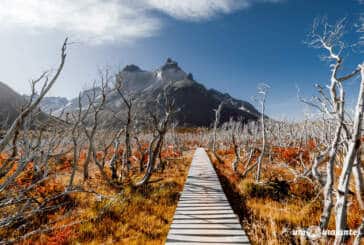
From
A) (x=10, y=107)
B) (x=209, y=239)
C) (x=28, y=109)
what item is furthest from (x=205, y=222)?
(x=10, y=107)

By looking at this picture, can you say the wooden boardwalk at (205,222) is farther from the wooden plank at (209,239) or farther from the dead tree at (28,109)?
the dead tree at (28,109)

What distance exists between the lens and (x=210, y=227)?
553cm

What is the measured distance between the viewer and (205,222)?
19.3 feet

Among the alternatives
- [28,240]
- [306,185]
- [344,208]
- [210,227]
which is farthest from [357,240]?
[306,185]

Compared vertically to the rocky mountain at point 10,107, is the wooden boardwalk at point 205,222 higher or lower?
lower

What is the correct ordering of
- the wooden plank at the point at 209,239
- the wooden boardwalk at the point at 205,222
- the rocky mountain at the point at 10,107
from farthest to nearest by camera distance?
the rocky mountain at the point at 10,107, the wooden boardwalk at the point at 205,222, the wooden plank at the point at 209,239

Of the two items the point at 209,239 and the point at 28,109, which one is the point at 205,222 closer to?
the point at 209,239

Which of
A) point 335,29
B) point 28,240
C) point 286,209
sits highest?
point 335,29

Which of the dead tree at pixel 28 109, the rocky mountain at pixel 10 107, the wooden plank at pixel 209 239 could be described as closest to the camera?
the dead tree at pixel 28 109

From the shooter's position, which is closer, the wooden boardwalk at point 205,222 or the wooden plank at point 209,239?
the wooden plank at point 209,239

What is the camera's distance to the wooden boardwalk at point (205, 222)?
4.93 m

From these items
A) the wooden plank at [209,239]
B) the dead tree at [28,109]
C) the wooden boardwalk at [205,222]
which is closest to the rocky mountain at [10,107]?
the dead tree at [28,109]

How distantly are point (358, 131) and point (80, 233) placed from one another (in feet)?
21.9

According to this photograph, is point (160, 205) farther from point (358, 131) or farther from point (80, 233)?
point (358, 131)
